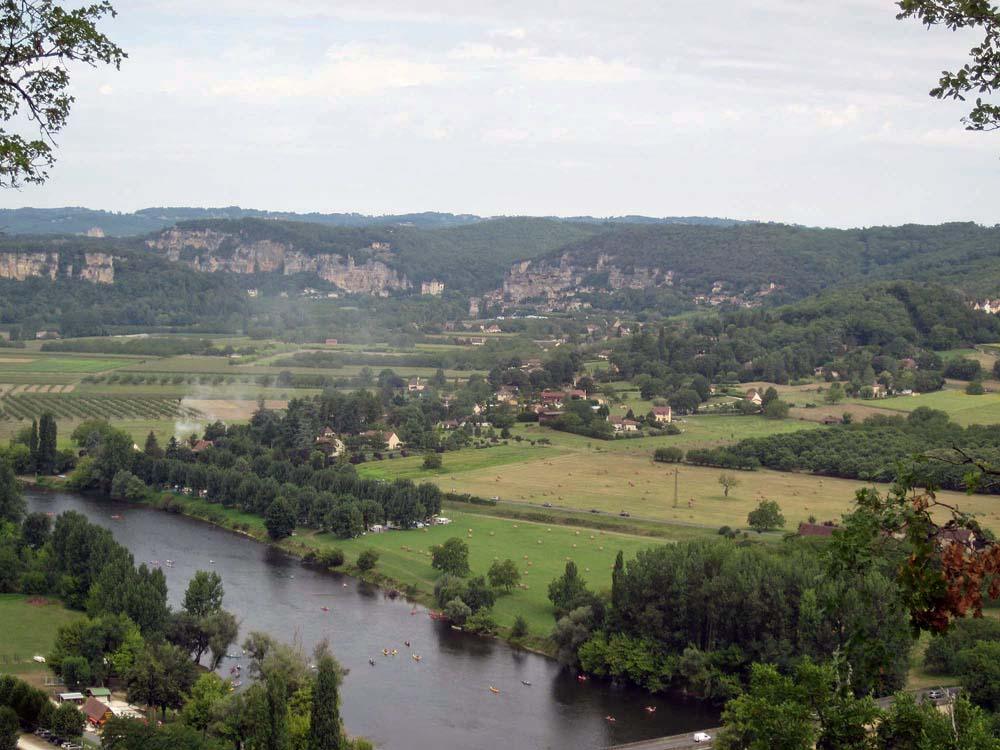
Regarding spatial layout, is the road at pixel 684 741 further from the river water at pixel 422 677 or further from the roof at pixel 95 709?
the roof at pixel 95 709

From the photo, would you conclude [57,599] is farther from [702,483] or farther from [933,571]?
[933,571]

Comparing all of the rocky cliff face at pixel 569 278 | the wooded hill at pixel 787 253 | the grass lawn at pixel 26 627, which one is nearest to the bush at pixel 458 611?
the grass lawn at pixel 26 627

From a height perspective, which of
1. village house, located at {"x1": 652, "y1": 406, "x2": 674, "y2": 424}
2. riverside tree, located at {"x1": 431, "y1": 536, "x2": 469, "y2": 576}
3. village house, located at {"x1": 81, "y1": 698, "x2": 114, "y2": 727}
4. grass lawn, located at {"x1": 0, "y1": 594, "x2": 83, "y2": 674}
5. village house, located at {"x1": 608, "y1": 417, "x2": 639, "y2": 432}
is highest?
village house, located at {"x1": 652, "y1": 406, "x2": 674, "y2": 424}

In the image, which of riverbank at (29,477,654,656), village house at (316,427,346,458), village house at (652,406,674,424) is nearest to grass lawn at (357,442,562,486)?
village house at (316,427,346,458)

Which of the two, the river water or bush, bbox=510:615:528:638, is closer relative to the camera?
the river water

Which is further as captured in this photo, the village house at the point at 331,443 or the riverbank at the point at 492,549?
the village house at the point at 331,443

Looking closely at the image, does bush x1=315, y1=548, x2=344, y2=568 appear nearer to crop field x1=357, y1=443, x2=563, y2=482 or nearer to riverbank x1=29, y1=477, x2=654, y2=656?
riverbank x1=29, y1=477, x2=654, y2=656

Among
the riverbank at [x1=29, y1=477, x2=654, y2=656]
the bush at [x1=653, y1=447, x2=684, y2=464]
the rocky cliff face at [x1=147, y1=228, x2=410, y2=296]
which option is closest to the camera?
the riverbank at [x1=29, y1=477, x2=654, y2=656]

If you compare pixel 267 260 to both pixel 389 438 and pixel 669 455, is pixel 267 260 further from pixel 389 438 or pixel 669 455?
pixel 669 455
